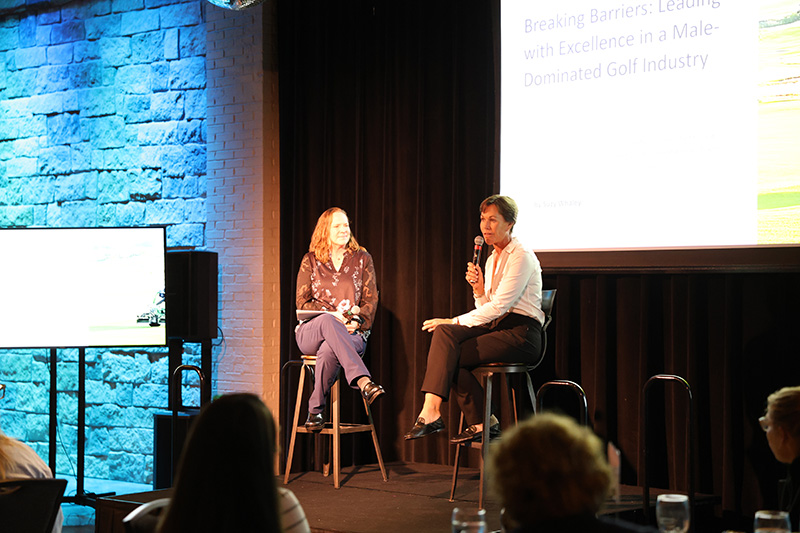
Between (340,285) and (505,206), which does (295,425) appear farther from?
(505,206)

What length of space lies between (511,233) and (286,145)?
212 cm

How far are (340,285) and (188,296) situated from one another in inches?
50.8

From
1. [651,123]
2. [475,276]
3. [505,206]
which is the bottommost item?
[475,276]

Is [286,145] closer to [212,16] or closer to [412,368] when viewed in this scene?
[212,16]

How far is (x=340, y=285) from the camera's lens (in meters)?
4.88

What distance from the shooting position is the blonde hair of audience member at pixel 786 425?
8.18ft

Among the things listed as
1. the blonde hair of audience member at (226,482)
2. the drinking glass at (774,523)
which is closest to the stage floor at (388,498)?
the drinking glass at (774,523)

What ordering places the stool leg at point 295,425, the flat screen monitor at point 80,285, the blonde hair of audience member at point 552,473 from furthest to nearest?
the flat screen monitor at point 80,285 → the stool leg at point 295,425 → the blonde hair of audience member at point 552,473

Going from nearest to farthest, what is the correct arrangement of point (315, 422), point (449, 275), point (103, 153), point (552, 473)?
point (552, 473) → point (315, 422) → point (449, 275) → point (103, 153)

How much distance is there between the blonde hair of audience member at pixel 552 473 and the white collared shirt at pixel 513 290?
Result: 2.66 metres

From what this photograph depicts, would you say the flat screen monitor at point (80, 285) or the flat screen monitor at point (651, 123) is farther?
the flat screen monitor at point (80, 285)

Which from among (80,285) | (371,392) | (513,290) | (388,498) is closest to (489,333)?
(513,290)

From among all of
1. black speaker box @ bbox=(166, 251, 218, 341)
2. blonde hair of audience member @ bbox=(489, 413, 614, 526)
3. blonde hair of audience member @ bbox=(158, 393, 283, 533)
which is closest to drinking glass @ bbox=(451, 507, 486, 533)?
blonde hair of audience member @ bbox=(489, 413, 614, 526)

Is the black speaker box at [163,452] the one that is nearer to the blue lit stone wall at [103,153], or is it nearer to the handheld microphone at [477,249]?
the blue lit stone wall at [103,153]
